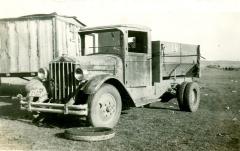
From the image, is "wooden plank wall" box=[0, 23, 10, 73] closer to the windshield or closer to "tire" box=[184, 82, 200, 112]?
the windshield

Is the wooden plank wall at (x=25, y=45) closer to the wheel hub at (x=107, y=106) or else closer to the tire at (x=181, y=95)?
the tire at (x=181, y=95)

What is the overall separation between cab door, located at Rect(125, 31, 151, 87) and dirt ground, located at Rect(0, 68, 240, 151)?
0.86m

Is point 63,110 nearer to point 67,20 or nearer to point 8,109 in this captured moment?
point 8,109

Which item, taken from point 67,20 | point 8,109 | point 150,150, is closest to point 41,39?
point 67,20

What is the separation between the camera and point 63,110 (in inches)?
259

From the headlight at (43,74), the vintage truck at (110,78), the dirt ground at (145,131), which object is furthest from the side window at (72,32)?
the headlight at (43,74)

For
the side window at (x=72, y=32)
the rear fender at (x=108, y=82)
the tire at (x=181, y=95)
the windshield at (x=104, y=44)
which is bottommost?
the tire at (x=181, y=95)

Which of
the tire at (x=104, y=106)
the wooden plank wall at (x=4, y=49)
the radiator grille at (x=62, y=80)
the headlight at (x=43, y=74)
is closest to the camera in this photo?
the tire at (x=104, y=106)

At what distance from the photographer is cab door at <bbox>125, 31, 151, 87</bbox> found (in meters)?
7.97

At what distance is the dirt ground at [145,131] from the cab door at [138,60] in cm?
86

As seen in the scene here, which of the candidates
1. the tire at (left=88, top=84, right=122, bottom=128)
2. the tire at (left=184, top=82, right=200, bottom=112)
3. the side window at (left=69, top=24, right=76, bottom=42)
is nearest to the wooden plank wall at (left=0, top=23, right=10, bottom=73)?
the side window at (left=69, top=24, right=76, bottom=42)

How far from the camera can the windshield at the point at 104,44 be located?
7.99 metres

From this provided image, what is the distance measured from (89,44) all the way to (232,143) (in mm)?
4337

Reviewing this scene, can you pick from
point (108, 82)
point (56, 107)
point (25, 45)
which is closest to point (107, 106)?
point (108, 82)
